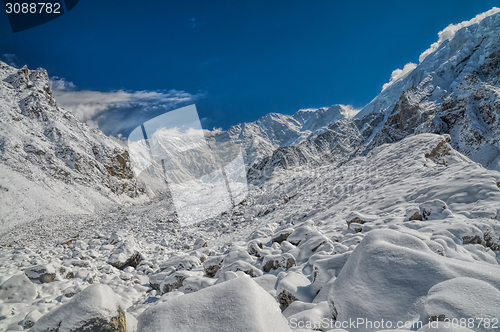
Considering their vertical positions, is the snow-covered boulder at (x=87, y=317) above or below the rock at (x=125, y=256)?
below

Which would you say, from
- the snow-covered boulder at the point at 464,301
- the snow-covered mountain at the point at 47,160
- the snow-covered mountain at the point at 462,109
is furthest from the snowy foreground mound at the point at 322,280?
the snow-covered mountain at the point at 47,160

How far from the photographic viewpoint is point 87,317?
240 cm

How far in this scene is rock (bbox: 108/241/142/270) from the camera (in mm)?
8180

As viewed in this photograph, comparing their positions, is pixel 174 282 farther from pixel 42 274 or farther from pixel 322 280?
pixel 322 280

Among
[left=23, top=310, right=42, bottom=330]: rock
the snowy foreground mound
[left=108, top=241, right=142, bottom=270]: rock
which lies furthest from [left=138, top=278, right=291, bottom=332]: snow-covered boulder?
[left=108, top=241, right=142, bottom=270]: rock

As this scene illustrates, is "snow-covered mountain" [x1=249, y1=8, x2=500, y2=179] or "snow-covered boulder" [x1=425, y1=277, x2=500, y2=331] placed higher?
"snow-covered mountain" [x1=249, y1=8, x2=500, y2=179]

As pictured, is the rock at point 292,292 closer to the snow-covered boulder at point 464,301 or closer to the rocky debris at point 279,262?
the rocky debris at point 279,262

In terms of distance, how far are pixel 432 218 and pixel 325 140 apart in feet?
351

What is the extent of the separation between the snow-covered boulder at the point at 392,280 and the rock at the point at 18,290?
21.6ft

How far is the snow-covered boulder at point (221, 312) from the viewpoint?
202 centimetres

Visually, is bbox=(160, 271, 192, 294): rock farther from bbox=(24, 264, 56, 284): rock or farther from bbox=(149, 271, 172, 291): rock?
bbox=(24, 264, 56, 284): rock

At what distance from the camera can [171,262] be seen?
7.13 metres

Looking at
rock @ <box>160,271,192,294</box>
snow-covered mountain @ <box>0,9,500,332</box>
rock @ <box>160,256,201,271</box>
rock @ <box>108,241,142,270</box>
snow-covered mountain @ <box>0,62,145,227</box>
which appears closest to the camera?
snow-covered mountain @ <box>0,9,500,332</box>

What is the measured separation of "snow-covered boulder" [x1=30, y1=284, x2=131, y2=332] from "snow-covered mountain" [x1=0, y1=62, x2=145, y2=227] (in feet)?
111
